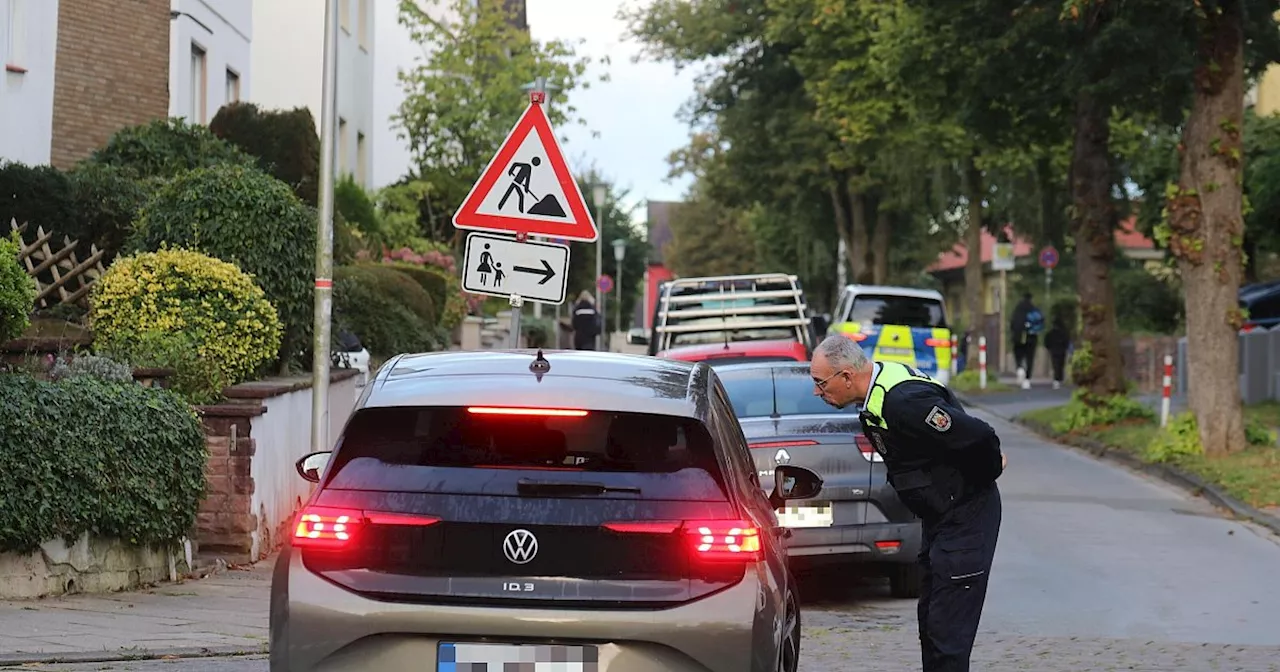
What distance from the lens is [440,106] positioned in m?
42.8

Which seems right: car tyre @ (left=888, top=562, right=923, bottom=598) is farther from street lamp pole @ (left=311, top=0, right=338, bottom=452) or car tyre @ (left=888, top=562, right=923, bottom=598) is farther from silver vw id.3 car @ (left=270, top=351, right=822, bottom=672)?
silver vw id.3 car @ (left=270, top=351, right=822, bottom=672)

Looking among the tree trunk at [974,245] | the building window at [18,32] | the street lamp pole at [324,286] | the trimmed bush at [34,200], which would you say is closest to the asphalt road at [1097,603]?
the street lamp pole at [324,286]

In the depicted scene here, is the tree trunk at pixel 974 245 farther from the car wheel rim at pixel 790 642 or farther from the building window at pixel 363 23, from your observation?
the car wheel rim at pixel 790 642

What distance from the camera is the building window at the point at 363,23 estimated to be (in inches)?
1405

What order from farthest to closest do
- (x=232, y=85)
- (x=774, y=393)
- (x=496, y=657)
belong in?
1. (x=232, y=85)
2. (x=774, y=393)
3. (x=496, y=657)

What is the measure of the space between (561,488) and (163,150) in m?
14.6

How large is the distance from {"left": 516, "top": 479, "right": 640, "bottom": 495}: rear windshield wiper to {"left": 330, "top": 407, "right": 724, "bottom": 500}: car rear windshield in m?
0.03

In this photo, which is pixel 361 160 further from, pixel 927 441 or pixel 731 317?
pixel 927 441

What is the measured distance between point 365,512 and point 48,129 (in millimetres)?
15277

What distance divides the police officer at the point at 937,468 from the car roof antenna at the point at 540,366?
1085mm

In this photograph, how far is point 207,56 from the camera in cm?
2488

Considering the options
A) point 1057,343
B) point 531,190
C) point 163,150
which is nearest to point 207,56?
point 163,150

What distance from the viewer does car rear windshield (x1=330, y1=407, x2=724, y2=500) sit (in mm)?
5820

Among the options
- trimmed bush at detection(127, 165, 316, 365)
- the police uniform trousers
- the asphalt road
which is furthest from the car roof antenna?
trimmed bush at detection(127, 165, 316, 365)
